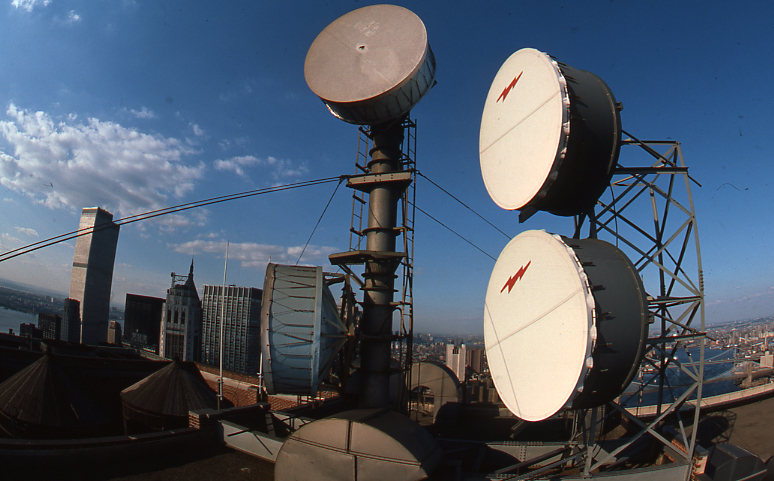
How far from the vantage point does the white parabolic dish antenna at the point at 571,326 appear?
27.5 feet

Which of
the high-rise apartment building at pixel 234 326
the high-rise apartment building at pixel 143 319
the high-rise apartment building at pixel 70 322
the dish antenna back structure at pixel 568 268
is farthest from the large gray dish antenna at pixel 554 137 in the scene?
the high-rise apartment building at pixel 70 322

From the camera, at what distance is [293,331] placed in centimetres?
1219

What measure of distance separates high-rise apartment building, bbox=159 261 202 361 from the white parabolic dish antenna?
14114cm

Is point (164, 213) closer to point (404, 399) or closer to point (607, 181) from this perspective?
point (404, 399)

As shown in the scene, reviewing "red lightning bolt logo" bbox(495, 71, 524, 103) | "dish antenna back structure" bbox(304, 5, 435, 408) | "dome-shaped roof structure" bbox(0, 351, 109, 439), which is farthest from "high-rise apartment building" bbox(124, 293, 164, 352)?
"red lightning bolt logo" bbox(495, 71, 524, 103)

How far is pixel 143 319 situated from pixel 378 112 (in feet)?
669

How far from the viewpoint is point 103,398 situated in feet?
80.7

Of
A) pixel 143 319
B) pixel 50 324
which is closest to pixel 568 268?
pixel 50 324

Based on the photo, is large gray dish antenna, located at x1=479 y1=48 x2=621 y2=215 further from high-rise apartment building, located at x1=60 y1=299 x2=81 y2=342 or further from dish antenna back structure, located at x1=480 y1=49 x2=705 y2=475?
high-rise apartment building, located at x1=60 y1=299 x2=81 y2=342

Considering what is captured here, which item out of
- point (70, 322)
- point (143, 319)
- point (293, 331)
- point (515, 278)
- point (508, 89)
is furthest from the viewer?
point (143, 319)

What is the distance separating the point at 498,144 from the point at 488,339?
6873 mm

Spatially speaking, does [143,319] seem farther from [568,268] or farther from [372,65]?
[568,268]

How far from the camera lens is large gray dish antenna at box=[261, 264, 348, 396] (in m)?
12.0

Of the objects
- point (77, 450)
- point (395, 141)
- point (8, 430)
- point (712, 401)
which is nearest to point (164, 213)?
point (77, 450)
